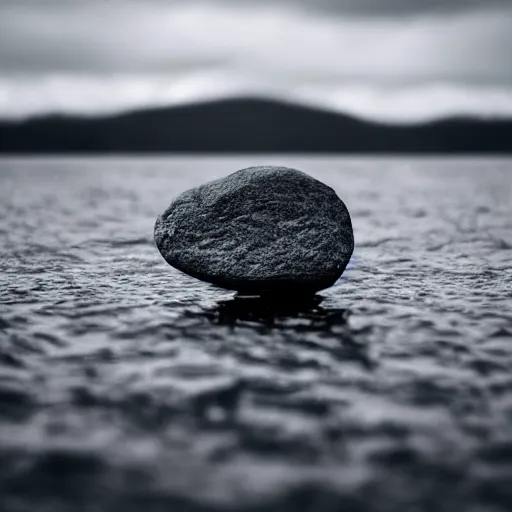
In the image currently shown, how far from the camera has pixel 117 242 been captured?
65.7 ft

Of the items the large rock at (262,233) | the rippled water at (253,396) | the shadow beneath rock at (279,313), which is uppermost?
the large rock at (262,233)

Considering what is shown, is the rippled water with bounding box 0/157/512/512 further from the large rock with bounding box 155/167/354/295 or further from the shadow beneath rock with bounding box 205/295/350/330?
the large rock with bounding box 155/167/354/295

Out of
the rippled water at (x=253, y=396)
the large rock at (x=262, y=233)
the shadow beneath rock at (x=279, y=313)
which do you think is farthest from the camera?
the large rock at (x=262, y=233)

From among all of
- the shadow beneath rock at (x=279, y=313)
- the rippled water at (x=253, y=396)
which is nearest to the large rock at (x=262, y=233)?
the shadow beneath rock at (x=279, y=313)

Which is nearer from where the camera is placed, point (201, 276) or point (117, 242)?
point (201, 276)

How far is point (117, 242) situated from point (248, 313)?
35.9 feet

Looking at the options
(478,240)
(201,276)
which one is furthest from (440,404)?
(478,240)

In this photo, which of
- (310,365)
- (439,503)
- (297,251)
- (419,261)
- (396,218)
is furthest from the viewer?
(396,218)

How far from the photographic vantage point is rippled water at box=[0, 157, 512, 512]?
4.96m

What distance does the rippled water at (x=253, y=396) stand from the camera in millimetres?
4957

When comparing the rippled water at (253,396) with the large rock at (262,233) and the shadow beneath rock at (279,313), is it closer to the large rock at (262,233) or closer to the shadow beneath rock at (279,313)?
the shadow beneath rock at (279,313)

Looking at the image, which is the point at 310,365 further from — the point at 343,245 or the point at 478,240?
the point at 478,240

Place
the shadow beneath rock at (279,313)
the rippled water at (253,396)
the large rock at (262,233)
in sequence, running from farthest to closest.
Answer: the large rock at (262,233)
the shadow beneath rock at (279,313)
the rippled water at (253,396)

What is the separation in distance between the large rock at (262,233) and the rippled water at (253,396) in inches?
27.5
